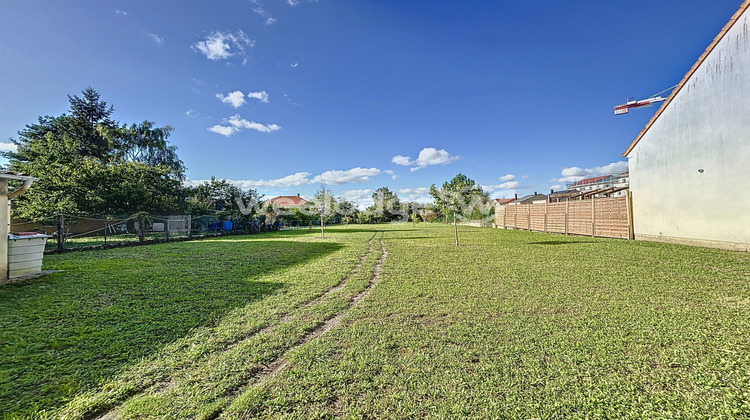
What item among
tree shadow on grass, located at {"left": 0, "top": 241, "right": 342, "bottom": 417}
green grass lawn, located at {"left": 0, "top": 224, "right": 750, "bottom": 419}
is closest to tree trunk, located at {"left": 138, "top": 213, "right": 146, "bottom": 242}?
tree shadow on grass, located at {"left": 0, "top": 241, "right": 342, "bottom": 417}

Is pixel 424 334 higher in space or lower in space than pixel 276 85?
lower

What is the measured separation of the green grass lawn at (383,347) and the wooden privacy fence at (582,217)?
6566 millimetres

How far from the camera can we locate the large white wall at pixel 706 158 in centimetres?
703

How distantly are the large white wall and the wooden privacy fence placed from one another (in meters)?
0.70

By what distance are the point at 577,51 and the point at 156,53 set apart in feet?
59.1

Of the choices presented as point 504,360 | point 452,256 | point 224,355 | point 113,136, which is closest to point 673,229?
point 452,256

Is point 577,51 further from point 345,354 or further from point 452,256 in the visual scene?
point 345,354

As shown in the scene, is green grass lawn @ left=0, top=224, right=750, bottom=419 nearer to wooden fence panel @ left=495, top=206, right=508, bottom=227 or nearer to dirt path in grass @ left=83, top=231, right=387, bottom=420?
dirt path in grass @ left=83, top=231, right=387, bottom=420

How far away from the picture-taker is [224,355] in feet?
7.84

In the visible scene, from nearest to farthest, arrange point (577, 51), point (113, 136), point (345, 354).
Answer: point (345, 354)
point (577, 51)
point (113, 136)

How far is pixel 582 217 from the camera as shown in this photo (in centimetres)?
1261

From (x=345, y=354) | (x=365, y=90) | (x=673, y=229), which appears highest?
(x=365, y=90)

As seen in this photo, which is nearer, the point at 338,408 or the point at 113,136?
the point at 338,408

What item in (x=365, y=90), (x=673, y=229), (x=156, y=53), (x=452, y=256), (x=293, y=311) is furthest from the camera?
(x=365, y=90)
